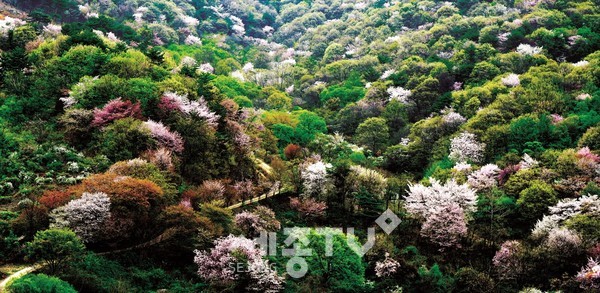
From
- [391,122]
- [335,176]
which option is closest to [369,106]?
[391,122]

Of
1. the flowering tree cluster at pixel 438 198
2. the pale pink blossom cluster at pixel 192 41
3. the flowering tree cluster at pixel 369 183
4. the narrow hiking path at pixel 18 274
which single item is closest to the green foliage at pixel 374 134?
the flowering tree cluster at pixel 369 183

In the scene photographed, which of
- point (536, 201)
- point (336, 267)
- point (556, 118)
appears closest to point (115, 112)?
point (336, 267)

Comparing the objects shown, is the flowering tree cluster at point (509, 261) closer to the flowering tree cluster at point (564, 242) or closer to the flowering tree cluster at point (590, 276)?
the flowering tree cluster at point (564, 242)

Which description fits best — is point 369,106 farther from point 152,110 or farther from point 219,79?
point 152,110

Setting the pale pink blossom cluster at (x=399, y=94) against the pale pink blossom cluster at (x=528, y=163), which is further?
the pale pink blossom cluster at (x=399, y=94)

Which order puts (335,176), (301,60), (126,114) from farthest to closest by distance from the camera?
(301,60) < (335,176) < (126,114)

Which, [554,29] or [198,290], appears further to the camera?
[554,29]

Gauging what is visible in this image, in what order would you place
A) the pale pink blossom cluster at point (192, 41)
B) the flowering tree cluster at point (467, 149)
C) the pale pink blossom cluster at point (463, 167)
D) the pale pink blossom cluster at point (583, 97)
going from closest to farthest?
the pale pink blossom cluster at point (463, 167), the flowering tree cluster at point (467, 149), the pale pink blossom cluster at point (583, 97), the pale pink blossom cluster at point (192, 41)
